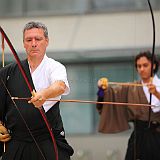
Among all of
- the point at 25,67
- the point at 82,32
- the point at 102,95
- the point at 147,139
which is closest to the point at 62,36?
the point at 82,32

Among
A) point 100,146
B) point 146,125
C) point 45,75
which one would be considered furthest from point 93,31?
point 45,75

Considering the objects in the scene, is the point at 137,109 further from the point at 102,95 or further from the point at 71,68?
the point at 71,68

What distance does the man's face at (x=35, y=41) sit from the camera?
1.96m

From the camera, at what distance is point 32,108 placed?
197 cm

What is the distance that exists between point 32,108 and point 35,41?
0.24 metres

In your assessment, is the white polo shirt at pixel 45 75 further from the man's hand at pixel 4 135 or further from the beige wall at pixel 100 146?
the beige wall at pixel 100 146

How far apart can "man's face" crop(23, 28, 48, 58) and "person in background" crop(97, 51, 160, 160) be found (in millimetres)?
935

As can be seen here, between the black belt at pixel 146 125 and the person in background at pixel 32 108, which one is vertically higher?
the person in background at pixel 32 108

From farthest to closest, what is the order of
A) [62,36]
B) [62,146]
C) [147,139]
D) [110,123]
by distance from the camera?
1. [62,36]
2. [110,123]
3. [147,139]
4. [62,146]

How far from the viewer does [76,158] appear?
11.6 feet

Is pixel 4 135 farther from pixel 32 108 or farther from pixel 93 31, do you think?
pixel 93 31

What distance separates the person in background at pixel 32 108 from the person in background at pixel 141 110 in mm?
891

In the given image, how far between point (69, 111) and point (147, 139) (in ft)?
2.70

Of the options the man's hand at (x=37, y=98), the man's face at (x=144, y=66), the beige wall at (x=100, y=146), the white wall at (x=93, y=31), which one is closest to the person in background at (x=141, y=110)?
the man's face at (x=144, y=66)
